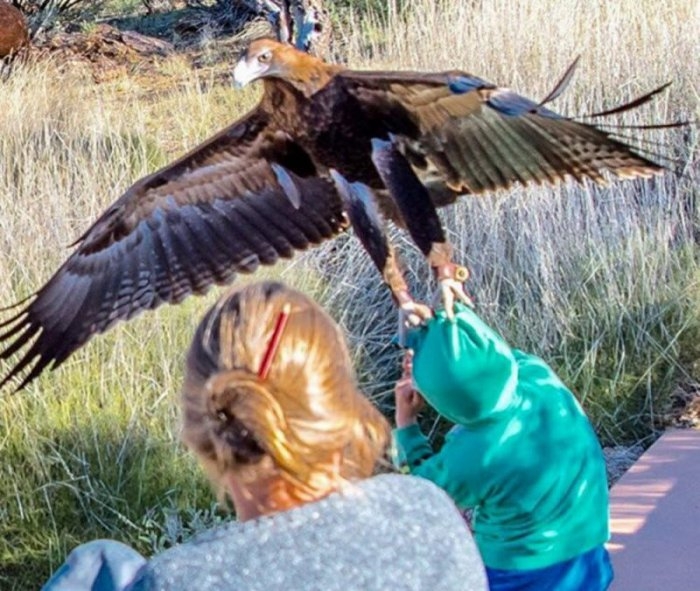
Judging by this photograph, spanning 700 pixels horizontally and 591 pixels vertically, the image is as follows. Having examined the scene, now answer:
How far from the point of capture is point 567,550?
2.41 metres

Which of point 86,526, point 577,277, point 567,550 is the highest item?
point 567,550

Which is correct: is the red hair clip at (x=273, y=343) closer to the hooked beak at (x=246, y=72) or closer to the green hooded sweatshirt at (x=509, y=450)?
the green hooded sweatshirt at (x=509, y=450)

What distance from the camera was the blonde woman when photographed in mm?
1438

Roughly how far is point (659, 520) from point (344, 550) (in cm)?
238

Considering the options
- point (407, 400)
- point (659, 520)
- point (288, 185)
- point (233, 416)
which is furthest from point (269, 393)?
point (659, 520)

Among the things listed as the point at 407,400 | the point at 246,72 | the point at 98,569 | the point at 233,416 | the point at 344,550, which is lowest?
the point at 407,400

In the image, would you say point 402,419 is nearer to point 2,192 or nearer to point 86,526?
point 86,526

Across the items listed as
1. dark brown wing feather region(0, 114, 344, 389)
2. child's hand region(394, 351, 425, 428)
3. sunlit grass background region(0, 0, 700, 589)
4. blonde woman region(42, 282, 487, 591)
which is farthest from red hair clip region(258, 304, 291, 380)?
sunlit grass background region(0, 0, 700, 589)

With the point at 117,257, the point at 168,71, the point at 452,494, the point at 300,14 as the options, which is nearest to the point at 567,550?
the point at 452,494

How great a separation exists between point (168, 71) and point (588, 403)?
7.26 m

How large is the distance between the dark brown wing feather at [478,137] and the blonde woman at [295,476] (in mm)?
1329

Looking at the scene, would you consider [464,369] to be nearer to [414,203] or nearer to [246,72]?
[414,203]

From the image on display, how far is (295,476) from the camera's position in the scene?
154 centimetres

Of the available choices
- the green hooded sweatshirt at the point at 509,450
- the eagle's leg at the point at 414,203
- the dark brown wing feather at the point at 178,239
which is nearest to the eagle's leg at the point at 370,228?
the eagle's leg at the point at 414,203
